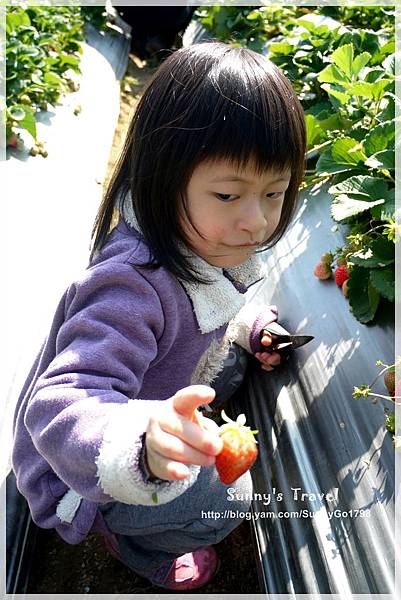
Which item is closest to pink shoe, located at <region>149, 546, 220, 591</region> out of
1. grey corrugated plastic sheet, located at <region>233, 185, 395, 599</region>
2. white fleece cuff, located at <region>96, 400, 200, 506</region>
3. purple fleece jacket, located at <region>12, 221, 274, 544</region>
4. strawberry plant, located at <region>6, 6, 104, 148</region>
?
grey corrugated plastic sheet, located at <region>233, 185, 395, 599</region>

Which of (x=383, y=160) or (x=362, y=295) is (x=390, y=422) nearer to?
(x=362, y=295)

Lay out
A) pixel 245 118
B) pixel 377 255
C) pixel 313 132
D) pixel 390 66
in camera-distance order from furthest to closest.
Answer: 1. pixel 313 132
2. pixel 390 66
3. pixel 377 255
4. pixel 245 118

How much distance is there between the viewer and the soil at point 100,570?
137 cm

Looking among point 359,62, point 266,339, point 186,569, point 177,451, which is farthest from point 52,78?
point 177,451

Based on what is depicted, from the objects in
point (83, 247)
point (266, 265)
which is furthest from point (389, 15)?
point (83, 247)

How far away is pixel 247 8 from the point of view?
333 centimetres

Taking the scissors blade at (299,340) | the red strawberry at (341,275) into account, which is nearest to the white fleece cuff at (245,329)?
the scissors blade at (299,340)

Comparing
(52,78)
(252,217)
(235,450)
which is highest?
(252,217)

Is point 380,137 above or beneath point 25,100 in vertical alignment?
above

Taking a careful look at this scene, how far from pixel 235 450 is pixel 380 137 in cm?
104

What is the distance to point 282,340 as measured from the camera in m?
1.56

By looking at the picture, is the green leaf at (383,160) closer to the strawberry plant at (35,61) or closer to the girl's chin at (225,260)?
the girl's chin at (225,260)

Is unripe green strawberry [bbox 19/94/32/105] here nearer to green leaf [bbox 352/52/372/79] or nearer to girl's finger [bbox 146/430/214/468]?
green leaf [bbox 352/52/372/79]

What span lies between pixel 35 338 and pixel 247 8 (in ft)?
7.99
